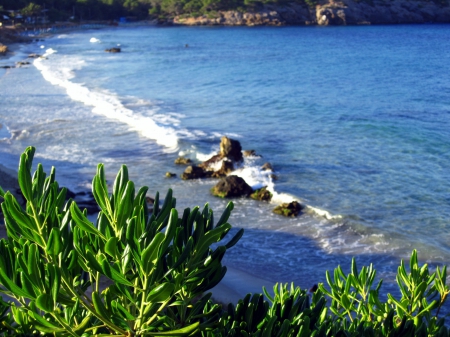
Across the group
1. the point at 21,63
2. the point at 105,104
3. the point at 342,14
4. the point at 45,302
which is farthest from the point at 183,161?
the point at 342,14

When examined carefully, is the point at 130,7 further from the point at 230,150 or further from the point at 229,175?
the point at 229,175

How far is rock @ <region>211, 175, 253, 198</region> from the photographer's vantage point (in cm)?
1667

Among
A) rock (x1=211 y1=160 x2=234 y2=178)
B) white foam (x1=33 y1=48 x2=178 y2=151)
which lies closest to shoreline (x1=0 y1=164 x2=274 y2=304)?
rock (x1=211 y1=160 x2=234 y2=178)

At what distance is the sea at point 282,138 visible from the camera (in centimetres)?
1385

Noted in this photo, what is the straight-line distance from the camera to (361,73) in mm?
43594

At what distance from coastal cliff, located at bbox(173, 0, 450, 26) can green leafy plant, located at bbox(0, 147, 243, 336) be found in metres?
110

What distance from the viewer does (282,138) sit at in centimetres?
2412

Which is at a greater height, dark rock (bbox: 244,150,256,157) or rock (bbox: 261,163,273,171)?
dark rock (bbox: 244,150,256,157)

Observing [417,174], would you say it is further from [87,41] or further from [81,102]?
[87,41]

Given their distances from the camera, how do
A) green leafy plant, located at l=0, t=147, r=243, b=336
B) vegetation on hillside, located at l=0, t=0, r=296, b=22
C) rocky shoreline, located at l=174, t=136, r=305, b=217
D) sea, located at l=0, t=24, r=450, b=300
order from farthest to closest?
1. vegetation on hillside, located at l=0, t=0, r=296, b=22
2. rocky shoreline, located at l=174, t=136, r=305, b=217
3. sea, located at l=0, t=24, r=450, b=300
4. green leafy plant, located at l=0, t=147, r=243, b=336

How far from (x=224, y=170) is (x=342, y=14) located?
97.4 m

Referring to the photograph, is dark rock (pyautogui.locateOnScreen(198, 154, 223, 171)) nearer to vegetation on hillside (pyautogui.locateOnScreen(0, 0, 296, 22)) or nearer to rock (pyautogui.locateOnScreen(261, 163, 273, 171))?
rock (pyautogui.locateOnScreen(261, 163, 273, 171))

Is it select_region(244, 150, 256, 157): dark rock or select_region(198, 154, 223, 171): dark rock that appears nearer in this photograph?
select_region(198, 154, 223, 171): dark rock

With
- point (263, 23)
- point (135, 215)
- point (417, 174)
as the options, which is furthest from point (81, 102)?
point (263, 23)
